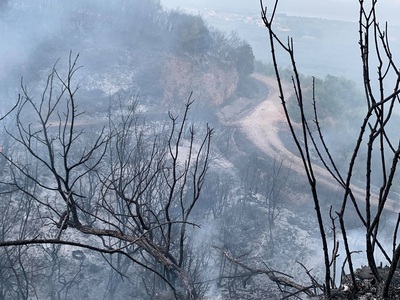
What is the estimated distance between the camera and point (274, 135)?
21000mm

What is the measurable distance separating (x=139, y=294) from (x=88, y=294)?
54.1 inches

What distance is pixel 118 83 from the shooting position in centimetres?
2306

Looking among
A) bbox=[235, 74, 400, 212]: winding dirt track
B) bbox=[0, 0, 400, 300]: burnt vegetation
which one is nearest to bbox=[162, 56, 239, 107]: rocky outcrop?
bbox=[0, 0, 400, 300]: burnt vegetation

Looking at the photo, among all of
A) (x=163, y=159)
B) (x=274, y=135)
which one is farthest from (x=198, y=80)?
(x=163, y=159)

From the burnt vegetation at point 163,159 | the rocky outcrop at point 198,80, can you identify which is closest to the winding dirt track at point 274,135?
the burnt vegetation at point 163,159

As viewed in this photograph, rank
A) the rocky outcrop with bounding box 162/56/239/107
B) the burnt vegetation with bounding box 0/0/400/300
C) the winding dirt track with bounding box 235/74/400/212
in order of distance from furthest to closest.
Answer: the rocky outcrop with bounding box 162/56/239/107
the winding dirt track with bounding box 235/74/400/212
the burnt vegetation with bounding box 0/0/400/300

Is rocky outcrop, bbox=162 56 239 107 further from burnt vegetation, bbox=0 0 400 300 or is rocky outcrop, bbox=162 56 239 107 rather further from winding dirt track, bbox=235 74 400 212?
winding dirt track, bbox=235 74 400 212

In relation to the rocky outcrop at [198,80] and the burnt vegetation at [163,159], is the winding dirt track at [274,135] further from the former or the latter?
the rocky outcrop at [198,80]

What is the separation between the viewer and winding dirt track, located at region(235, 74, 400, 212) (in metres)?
17.9

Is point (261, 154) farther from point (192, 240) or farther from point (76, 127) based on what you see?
point (76, 127)

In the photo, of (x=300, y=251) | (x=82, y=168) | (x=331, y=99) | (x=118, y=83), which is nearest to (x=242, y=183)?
(x=300, y=251)

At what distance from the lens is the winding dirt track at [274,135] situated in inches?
703

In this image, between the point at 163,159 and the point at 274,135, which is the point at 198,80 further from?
the point at 163,159

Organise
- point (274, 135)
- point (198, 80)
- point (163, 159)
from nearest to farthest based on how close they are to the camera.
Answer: point (163, 159) → point (274, 135) → point (198, 80)
